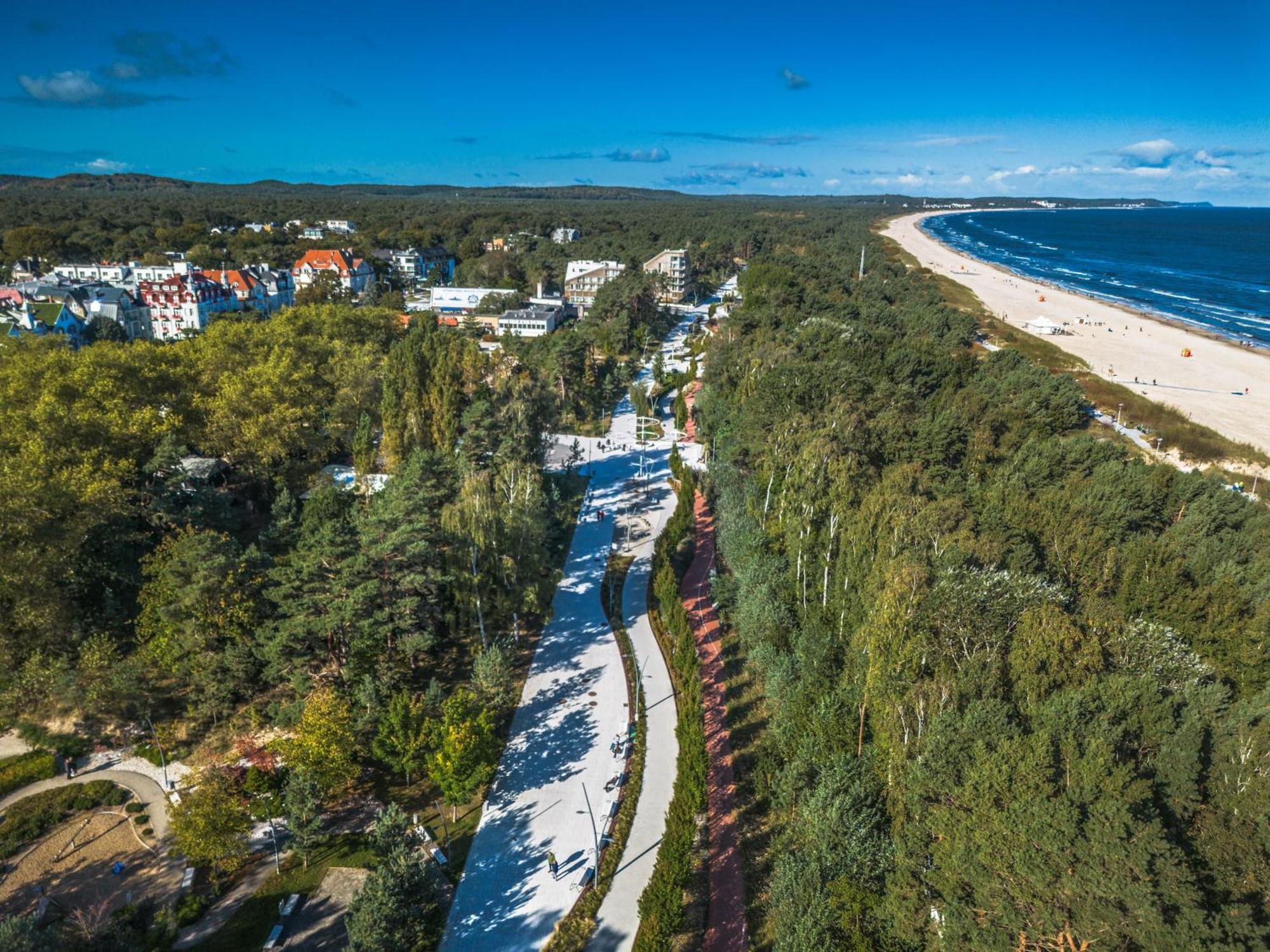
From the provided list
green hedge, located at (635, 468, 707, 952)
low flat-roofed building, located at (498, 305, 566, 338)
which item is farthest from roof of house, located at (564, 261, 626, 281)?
green hedge, located at (635, 468, 707, 952)

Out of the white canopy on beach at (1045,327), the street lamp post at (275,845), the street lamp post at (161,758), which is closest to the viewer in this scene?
the street lamp post at (275,845)

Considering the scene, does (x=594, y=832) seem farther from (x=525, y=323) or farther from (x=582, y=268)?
(x=582, y=268)

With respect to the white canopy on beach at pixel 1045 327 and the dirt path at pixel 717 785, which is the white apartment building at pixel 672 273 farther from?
the dirt path at pixel 717 785

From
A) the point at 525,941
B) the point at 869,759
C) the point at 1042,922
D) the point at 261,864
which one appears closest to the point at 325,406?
the point at 261,864

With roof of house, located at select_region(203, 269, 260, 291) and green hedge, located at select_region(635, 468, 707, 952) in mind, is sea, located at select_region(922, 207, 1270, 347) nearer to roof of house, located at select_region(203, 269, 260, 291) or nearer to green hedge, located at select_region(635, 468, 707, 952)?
green hedge, located at select_region(635, 468, 707, 952)

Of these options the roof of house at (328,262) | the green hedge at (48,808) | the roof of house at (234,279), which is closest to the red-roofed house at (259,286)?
the roof of house at (234,279)

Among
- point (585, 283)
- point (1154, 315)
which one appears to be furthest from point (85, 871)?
point (1154, 315)

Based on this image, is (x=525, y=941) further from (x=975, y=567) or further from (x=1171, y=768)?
(x=975, y=567)

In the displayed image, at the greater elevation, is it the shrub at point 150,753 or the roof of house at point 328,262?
the roof of house at point 328,262
